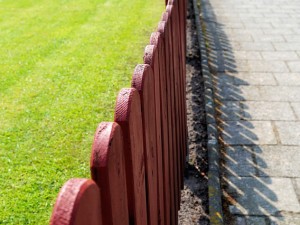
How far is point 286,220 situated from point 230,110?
1.88m

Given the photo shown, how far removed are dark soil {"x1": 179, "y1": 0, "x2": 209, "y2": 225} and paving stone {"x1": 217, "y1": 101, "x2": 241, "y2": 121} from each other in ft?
0.68

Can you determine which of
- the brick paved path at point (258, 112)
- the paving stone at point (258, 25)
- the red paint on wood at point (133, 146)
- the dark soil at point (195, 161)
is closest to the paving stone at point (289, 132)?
the brick paved path at point (258, 112)

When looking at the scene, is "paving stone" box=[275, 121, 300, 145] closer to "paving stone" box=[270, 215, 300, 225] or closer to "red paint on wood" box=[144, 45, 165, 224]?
"paving stone" box=[270, 215, 300, 225]

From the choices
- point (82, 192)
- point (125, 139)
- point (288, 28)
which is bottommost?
point (288, 28)

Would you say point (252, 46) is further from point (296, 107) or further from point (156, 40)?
point (156, 40)

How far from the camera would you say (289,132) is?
439 cm

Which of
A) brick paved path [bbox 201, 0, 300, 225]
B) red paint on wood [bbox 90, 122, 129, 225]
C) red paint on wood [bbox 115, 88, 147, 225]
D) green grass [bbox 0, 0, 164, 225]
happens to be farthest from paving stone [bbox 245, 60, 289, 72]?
red paint on wood [bbox 90, 122, 129, 225]

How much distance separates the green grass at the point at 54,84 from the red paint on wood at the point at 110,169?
2.24 metres

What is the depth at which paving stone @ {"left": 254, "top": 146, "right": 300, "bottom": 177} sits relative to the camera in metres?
3.74

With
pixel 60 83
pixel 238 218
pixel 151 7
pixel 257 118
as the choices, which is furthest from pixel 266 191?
pixel 151 7

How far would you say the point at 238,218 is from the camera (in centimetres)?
321

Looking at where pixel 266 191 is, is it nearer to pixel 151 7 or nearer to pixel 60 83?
pixel 60 83

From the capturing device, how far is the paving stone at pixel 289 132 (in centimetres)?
422

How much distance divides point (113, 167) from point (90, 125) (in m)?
3.46
